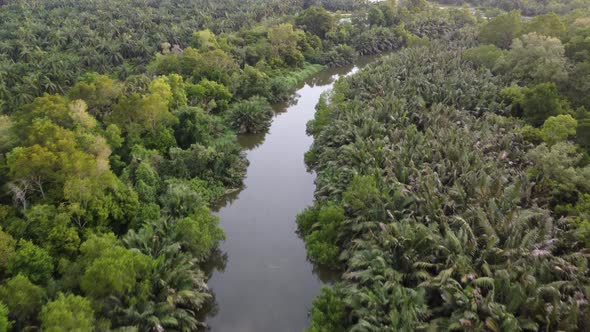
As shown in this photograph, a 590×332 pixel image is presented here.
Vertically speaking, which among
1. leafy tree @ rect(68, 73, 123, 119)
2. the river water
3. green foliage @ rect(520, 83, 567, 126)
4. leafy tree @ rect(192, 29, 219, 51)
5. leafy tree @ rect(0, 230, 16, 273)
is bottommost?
the river water

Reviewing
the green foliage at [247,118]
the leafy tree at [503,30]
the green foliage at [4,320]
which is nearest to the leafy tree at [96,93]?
the green foliage at [247,118]

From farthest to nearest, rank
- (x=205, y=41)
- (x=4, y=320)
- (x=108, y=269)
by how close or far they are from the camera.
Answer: (x=205, y=41) → (x=108, y=269) → (x=4, y=320)

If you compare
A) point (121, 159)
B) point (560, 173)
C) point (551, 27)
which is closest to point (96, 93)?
point (121, 159)

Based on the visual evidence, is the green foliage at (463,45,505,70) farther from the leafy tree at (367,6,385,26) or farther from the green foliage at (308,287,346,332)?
the green foliage at (308,287,346,332)

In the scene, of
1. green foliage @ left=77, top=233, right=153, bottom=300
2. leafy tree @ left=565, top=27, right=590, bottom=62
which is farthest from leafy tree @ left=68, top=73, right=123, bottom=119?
leafy tree @ left=565, top=27, right=590, bottom=62

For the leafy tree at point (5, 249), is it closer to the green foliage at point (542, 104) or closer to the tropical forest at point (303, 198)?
the tropical forest at point (303, 198)

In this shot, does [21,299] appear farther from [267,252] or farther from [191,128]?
[191,128]

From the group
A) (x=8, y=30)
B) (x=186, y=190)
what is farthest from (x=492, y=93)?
(x=8, y=30)
